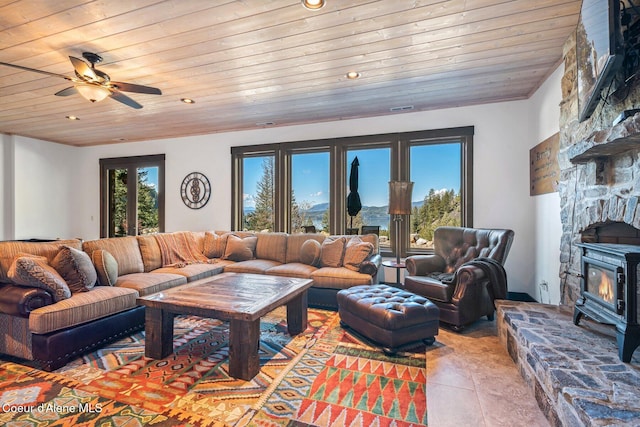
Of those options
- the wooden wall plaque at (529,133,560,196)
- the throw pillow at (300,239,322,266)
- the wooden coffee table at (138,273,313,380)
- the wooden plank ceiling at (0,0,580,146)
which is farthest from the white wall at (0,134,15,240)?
the wooden wall plaque at (529,133,560,196)

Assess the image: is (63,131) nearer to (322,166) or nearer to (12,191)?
(12,191)

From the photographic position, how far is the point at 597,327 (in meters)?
2.22

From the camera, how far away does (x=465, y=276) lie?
119 inches

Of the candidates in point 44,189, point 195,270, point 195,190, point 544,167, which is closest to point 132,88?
point 195,270

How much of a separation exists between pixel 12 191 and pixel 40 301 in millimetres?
5220

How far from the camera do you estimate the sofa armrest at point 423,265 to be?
3.68m

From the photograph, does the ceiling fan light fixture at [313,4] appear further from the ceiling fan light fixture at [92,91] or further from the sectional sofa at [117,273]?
the sectional sofa at [117,273]

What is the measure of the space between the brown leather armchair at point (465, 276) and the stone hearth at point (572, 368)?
453mm

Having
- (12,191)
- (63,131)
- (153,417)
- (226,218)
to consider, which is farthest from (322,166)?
(12,191)

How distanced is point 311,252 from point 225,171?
2.71 meters

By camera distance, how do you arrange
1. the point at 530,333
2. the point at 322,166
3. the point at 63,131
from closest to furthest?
the point at 530,333 < the point at 322,166 < the point at 63,131

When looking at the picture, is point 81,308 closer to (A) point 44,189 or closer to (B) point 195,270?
(B) point 195,270

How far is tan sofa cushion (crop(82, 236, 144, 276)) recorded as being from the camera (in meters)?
3.29

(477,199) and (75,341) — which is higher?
(477,199)
